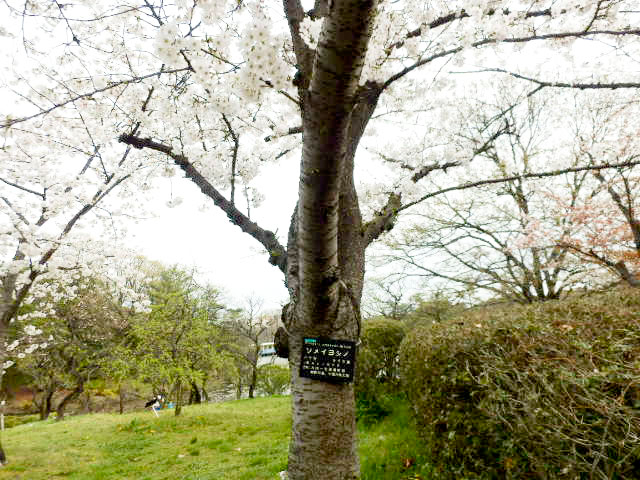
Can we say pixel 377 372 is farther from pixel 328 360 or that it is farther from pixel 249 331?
pixel 249 331

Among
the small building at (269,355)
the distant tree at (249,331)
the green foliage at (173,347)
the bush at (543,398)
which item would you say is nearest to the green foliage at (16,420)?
the distant tree at (249,331)

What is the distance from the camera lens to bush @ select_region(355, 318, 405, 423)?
5821 millimetres

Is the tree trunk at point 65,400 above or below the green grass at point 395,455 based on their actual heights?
below

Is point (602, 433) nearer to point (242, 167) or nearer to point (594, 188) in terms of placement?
point (242, 167)

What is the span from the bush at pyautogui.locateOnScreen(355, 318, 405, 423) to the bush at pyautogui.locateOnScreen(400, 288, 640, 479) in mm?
3418

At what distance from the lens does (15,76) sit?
506 cm

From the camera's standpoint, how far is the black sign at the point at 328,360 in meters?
2.19

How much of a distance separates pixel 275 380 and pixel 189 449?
9763 millimetres

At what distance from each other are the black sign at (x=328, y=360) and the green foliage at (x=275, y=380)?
47.1 feet

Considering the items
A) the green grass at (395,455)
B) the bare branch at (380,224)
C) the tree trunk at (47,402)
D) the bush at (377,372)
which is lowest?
the tree trunk at (47,402)

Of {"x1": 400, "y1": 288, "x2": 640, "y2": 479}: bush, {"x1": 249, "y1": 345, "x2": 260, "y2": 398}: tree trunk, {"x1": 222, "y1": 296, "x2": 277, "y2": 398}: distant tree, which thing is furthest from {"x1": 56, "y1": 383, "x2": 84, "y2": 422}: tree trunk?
{"x1": 400, "y1": 288, "x2": 640, "y2": 479}: bush

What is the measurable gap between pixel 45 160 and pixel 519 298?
38.6 feet

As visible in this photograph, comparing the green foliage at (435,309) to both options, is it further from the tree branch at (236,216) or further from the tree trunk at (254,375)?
the tree branch at (236,216)

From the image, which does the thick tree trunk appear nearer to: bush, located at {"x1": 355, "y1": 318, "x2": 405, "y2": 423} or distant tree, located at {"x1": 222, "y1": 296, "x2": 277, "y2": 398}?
bush, located at {"x1": 355, "y1": 318, "x2": 405, "y2": 423}
